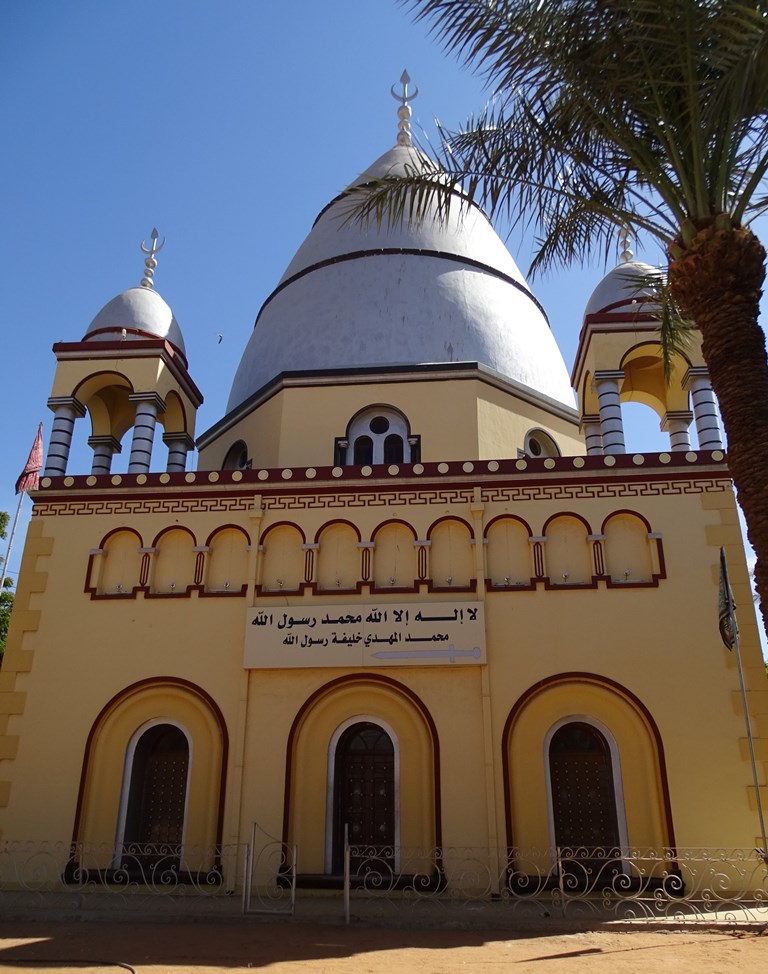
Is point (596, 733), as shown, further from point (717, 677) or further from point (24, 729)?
point (24, 729)

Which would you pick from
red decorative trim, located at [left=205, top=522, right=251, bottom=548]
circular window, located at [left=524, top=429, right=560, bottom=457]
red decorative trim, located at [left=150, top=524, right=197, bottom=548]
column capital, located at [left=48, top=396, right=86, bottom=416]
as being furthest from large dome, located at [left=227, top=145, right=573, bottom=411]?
red decorative trim, located at [left=150, top=524, right=197, bottom=548]

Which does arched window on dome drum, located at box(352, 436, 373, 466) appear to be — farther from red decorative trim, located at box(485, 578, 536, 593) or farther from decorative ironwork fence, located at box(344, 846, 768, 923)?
decorative ironwork fence, located at box(344, 846, 768, 923)

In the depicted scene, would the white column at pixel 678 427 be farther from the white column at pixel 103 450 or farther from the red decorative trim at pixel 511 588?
the white column at pixel 103 450

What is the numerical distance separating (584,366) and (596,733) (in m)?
6.48

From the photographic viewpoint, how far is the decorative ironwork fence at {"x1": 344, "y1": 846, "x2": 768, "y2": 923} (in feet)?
31.7

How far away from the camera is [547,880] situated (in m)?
10.1

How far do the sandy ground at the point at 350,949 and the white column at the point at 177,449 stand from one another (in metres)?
8.73

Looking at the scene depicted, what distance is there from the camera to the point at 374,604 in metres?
11.9

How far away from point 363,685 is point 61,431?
6.81 meters

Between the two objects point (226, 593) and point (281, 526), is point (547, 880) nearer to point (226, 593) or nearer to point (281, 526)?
point (226, 593)

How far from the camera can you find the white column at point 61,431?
542 inches

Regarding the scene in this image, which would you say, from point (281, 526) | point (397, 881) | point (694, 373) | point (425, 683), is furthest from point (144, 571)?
point (694, 373)

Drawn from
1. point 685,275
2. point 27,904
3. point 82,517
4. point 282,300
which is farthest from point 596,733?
point 282,300

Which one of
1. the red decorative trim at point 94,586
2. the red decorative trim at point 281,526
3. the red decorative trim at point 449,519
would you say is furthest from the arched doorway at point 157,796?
the red decorative trim at point 449,519
